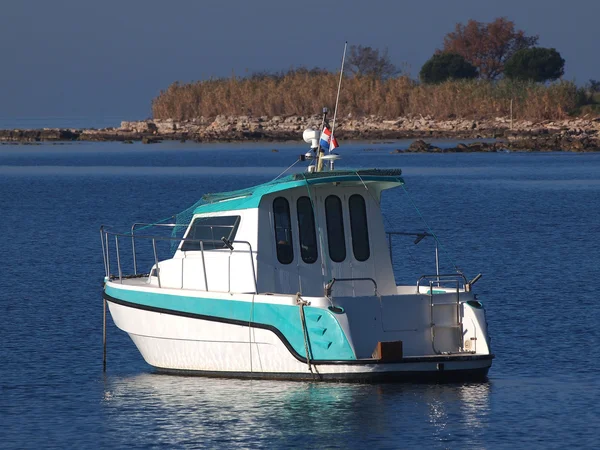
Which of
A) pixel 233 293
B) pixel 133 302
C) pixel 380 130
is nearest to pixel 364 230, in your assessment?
pixel 233 293

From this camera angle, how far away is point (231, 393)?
1620 centimetres

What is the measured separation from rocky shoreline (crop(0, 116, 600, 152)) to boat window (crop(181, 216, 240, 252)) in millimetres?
62884

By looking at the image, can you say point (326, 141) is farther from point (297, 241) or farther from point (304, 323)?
point (304, 323)

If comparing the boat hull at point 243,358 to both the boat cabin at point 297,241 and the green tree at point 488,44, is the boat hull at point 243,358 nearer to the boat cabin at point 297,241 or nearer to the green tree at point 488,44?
the boat cabin at point 297,241

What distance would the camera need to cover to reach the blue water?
47.7 feet

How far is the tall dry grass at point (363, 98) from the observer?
9412 cm

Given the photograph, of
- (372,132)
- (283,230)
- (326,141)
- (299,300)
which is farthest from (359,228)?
(372,132)

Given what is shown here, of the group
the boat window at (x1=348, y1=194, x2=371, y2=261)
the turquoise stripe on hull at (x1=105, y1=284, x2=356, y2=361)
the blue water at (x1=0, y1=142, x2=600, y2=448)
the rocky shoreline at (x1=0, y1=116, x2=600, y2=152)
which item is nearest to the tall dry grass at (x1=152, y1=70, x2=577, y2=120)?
the rocky shoreline at (x1=0, y1=116, x2=600, y2=152)

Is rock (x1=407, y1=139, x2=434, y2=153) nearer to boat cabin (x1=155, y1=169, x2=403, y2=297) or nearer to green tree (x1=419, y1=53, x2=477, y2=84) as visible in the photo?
green tree (x1=419, y1=53, x2=477, y2=84)

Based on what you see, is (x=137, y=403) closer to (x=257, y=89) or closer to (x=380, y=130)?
(x=380, y=130)

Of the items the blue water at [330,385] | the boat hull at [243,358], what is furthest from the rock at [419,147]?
the boat hull at [243,358]

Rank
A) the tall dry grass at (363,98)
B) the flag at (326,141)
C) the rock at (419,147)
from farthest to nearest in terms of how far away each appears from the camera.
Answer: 1. the tall dry grass at (363,98)
2. the rock at (419,147)
3. the flag at (326,141)

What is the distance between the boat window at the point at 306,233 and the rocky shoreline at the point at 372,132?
63468mm

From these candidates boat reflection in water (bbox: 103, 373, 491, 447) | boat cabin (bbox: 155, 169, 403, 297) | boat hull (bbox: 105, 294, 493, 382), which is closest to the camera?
boat reflection in water (bbox: 103, 373, 491, 447)
